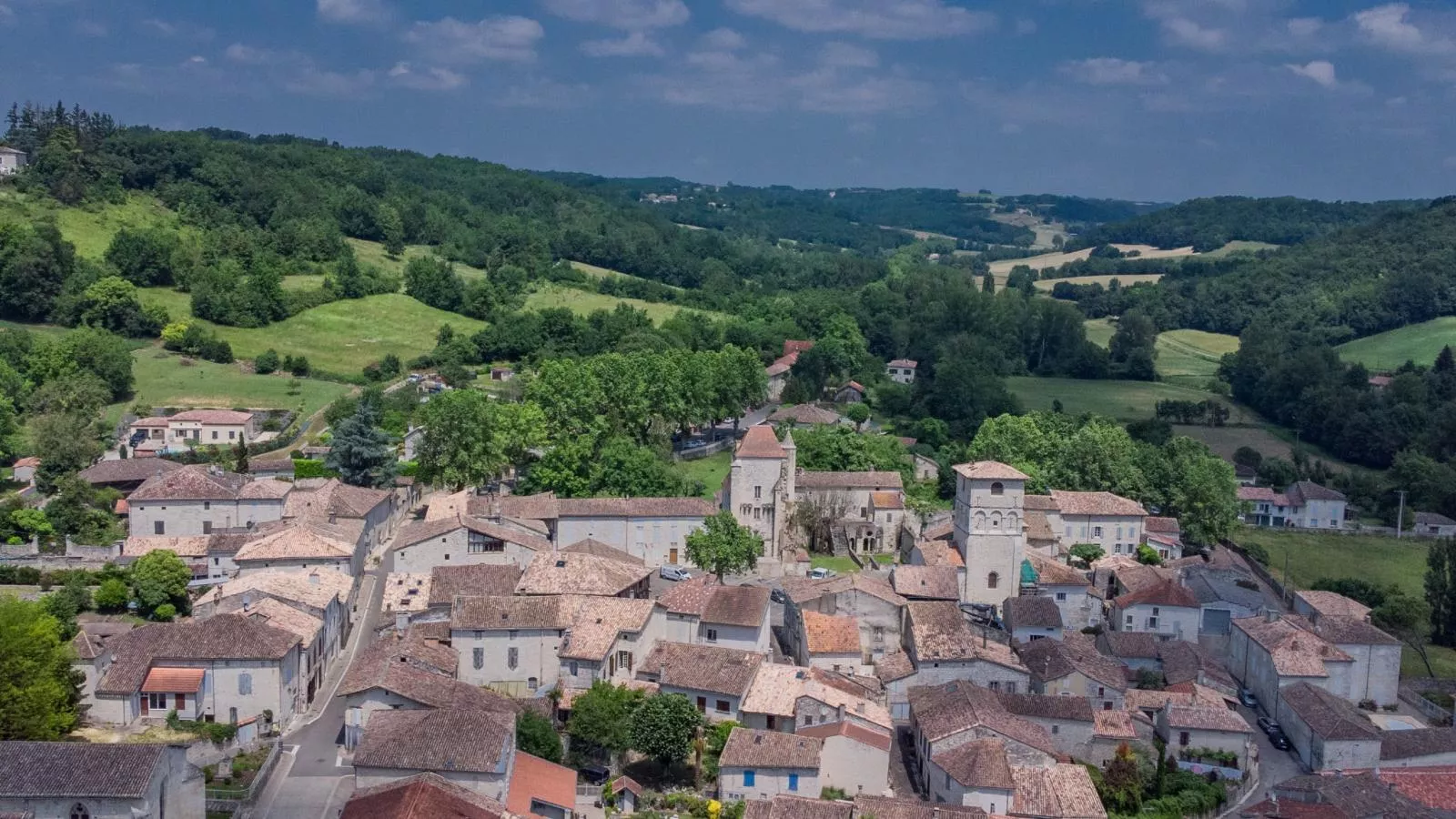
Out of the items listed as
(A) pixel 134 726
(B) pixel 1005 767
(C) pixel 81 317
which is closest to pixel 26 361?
(C) pixel 81 317

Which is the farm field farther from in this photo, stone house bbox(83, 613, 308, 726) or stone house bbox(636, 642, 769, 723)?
stone house bbox(83, 613, 308, 726)

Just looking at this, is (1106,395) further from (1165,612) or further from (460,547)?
(460,547)

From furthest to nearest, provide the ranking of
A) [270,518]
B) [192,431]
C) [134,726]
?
[192,431] < [270,518] < [134,726]

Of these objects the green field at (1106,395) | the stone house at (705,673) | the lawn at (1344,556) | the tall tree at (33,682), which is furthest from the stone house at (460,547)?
the green field at (1106,395)

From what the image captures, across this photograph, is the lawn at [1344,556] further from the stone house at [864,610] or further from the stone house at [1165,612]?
the stone house at [864,610]

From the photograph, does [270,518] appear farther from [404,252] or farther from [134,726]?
[404,252]
